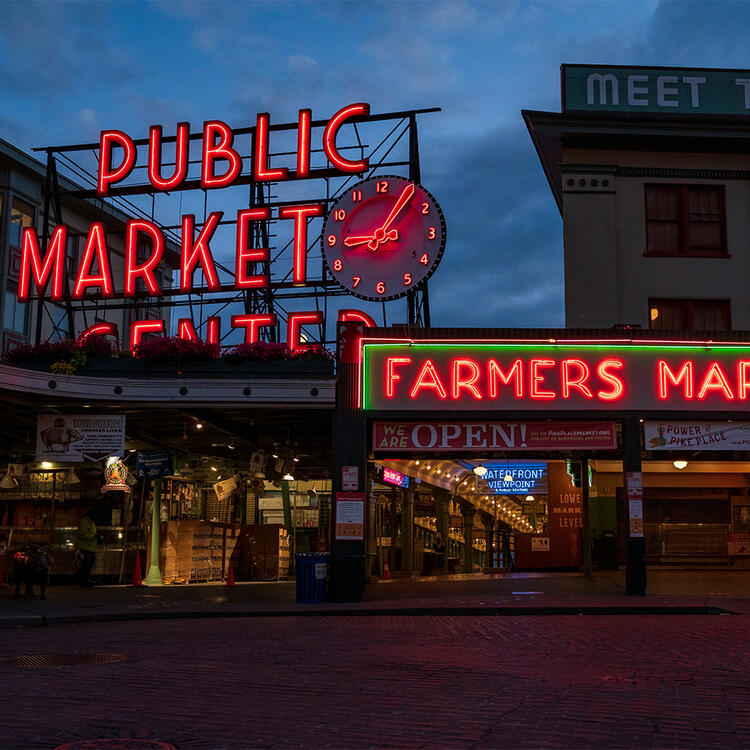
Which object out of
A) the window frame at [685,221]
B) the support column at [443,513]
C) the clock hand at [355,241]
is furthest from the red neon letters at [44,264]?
the window frame at [685,221]

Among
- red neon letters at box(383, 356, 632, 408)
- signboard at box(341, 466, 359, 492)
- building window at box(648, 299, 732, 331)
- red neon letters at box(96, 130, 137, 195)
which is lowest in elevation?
signboard at box(341, 466, 359, 492)

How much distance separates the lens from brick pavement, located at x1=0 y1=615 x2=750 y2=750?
7.77m

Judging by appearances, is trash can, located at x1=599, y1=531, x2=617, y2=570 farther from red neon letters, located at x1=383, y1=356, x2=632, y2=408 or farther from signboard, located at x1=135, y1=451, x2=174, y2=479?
signboard, located at x1=135, y1=451, x2=174, y2=479

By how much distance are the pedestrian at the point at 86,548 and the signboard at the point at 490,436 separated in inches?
327

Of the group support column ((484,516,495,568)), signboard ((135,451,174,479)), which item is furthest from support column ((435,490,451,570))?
signboard ((135,451,174,479))

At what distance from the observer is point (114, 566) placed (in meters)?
28.0

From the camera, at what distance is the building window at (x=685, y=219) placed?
28.0m

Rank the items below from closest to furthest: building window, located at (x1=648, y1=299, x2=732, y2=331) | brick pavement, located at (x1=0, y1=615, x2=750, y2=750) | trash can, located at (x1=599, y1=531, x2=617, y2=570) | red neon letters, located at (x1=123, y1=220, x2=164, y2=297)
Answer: brick pavement, located at (x1=0, y1=615, x2=750, y2=750)
building window, located at (x1=648, y1=299, x2=732, y2=331)
trash can, located at (x1=599, y1=531, x2=617, y2=570)
red neon letters, located at (x1=123, y1=220, x2=164, y2=297)

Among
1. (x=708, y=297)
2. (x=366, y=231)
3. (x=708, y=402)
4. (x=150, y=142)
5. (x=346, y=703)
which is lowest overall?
(x=346, y=703)

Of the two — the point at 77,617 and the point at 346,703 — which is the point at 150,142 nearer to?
the point at 77,617

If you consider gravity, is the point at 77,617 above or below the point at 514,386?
below

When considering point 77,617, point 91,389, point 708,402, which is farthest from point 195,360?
point 708,402

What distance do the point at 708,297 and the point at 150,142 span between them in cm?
1857

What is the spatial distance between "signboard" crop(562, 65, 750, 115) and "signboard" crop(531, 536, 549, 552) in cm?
1435
